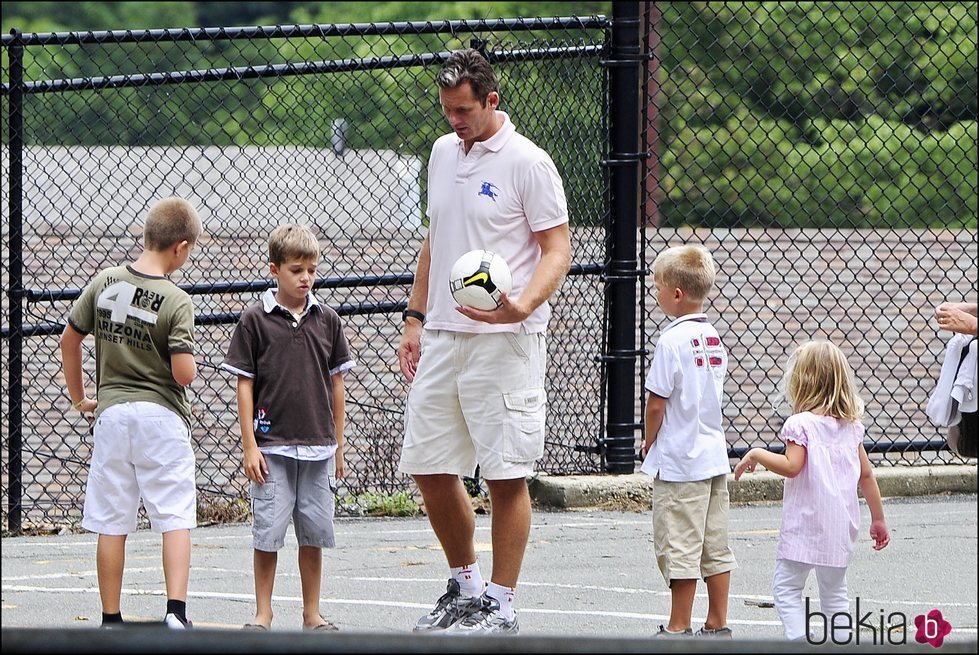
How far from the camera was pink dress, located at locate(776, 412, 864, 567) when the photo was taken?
418 cm

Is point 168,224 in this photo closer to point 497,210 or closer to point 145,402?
point 145,402

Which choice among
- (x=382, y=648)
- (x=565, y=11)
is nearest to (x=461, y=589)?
(x=382, y=648)

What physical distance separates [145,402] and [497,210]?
4.44ft

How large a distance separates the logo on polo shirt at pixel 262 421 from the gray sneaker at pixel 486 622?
944mm

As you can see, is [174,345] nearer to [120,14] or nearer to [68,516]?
[68,516]

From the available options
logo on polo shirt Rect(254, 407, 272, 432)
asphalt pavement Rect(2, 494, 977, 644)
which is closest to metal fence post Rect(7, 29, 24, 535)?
asphalt pavement Rect(2, 494, 977, 644)

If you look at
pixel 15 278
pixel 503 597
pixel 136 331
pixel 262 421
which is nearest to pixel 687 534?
pixel 503 597

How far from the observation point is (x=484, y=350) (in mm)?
4598

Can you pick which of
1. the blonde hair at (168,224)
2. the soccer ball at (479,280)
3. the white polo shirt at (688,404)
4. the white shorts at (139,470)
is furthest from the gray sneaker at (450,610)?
the blonde hair at (168,224)

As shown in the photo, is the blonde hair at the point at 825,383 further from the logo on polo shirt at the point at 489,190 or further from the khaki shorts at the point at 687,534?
the logo on polo shirt at the point at 489,190

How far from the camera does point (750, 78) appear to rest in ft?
86.0

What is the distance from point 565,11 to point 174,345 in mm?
31205

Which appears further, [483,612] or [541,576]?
[541,576]

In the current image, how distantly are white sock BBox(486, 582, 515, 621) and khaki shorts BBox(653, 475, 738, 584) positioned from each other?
0.53 metres
